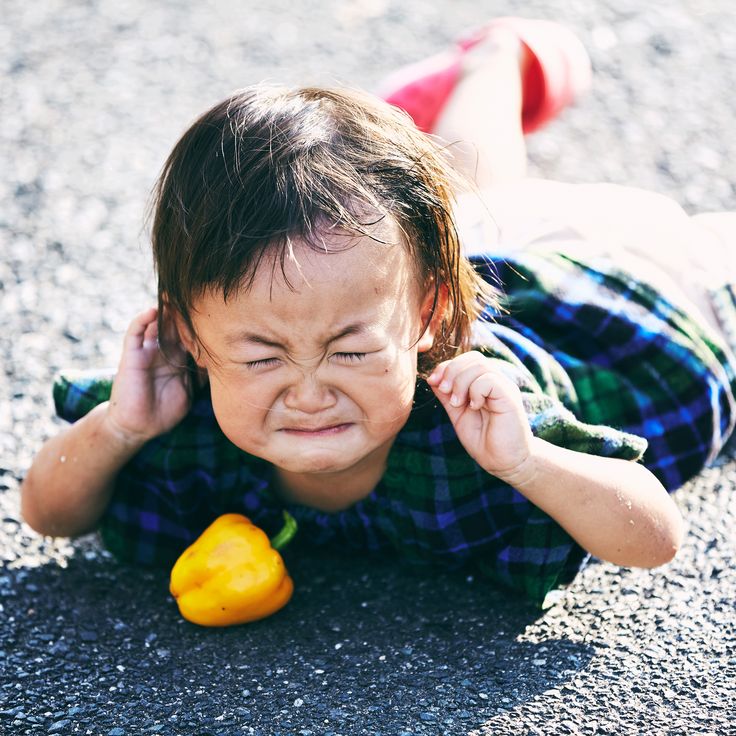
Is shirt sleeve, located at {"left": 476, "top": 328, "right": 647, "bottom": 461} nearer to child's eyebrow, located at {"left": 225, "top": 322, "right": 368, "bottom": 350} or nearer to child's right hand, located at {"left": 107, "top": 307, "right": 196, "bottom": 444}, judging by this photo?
child's eyebrow, located at {"left": 225, "top": 322, "right": 368, "bottom": 350}

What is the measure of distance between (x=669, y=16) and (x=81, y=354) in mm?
3339

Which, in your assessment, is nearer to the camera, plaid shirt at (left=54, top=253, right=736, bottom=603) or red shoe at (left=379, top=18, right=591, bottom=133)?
plaid shirt at (left=54, top=253, right=736, bottom=603)

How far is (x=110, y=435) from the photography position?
2.39 meters

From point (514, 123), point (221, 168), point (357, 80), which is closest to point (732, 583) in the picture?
point (221, 168)

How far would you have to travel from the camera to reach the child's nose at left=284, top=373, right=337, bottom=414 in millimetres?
2004

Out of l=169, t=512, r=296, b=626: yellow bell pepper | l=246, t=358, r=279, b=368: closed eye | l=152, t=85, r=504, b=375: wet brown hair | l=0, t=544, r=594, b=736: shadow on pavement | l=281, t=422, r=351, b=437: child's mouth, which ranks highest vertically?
l=152, t=85, r=504, b=375: wet brown hair

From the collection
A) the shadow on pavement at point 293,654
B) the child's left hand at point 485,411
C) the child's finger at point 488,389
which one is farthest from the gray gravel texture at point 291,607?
the child's finger at point 488,389

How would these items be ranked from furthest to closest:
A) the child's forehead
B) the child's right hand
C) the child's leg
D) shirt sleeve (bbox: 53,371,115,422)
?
the child's leg < shirt sleeve (bbox: 53,371,115,422) < the child's right hand < the child's forehead

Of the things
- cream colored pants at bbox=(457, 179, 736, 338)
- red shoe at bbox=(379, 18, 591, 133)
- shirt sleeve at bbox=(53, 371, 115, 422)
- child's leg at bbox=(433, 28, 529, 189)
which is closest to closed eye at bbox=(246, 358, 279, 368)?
shirt sleeve at bbox=(53, 371, 115, 422)

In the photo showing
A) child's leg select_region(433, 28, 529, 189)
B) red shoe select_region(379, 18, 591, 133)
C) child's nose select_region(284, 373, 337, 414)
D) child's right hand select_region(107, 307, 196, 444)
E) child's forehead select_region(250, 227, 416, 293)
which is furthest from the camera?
red shoe select_region(379, 18, 591, 133)

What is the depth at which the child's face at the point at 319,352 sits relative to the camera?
6.31ft

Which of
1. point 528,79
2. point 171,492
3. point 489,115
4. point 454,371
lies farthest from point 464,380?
point 528,79

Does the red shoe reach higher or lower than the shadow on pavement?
higher

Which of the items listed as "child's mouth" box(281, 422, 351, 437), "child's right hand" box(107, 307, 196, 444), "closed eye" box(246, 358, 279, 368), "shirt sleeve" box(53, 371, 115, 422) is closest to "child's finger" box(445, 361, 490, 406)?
"child's mouth" box(281, 422, 351, 437)
